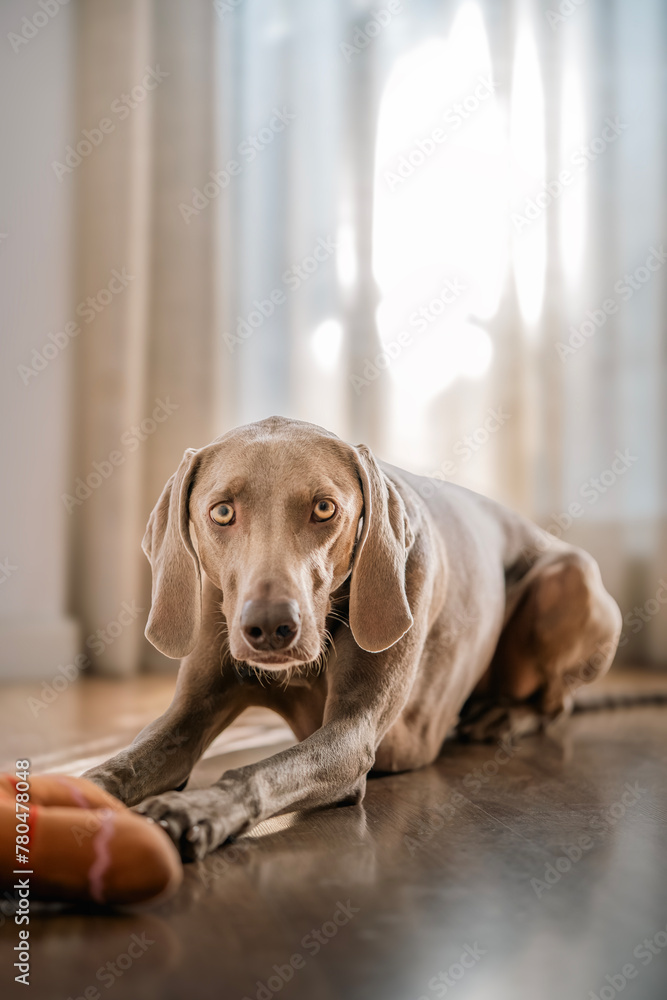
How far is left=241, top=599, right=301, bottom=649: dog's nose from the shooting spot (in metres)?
1.29

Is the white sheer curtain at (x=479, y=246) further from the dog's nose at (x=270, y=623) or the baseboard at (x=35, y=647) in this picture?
the dog's nose at (x=270, y=623)

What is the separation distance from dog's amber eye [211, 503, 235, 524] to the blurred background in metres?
2.26

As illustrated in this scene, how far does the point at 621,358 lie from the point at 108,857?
3.50m

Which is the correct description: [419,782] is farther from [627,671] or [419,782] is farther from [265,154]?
[265,154]

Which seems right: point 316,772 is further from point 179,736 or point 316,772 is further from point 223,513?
point 223,513

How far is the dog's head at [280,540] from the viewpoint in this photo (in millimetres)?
1363

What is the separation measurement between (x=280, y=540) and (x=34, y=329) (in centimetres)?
261

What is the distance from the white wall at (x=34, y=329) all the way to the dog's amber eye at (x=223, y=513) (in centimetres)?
226

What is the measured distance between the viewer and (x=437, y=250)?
152 inches

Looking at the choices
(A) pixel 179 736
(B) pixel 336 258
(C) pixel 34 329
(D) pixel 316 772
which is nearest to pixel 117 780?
(A) pixel 179 736

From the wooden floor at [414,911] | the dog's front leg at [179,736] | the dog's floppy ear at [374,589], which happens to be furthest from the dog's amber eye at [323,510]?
the wooden floor at [414,911]

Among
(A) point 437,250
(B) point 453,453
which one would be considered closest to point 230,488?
(B) point 453,453

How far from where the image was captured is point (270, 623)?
129cm

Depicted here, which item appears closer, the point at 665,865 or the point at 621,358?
the point at 665,865
